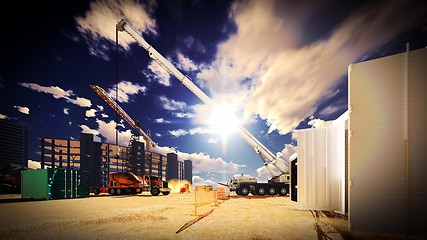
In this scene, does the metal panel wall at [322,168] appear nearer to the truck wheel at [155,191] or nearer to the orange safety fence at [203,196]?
the orange safety fence at [203,196]

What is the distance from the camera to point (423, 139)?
211 inches

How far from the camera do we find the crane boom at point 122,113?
215ft

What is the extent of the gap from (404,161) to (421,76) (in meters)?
2.06

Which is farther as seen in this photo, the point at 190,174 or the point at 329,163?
the point at 190,174

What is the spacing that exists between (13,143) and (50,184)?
112m

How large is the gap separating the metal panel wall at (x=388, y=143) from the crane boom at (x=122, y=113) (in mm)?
69827

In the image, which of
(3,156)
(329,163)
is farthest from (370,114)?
(3,156)

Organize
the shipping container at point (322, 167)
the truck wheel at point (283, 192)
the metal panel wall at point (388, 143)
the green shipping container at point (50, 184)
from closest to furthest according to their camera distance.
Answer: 1. the metal panel wall at point (388, 143)
2. the shipping container at point (322, 167)
3. the green shipping container at point (50, 184)
4. the truck wheel at point (283, 192)

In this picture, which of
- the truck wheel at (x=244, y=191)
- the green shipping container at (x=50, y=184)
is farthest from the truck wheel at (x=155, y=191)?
the truck wheel at (x=244, y=191)

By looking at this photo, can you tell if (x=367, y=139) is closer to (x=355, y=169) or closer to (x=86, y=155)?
(x=355, y=169)

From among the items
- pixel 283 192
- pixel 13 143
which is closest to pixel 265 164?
pixel 283 192

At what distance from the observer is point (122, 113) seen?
234ft

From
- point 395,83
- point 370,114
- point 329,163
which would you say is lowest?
point 329,163

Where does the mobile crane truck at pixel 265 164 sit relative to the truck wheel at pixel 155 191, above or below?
above
